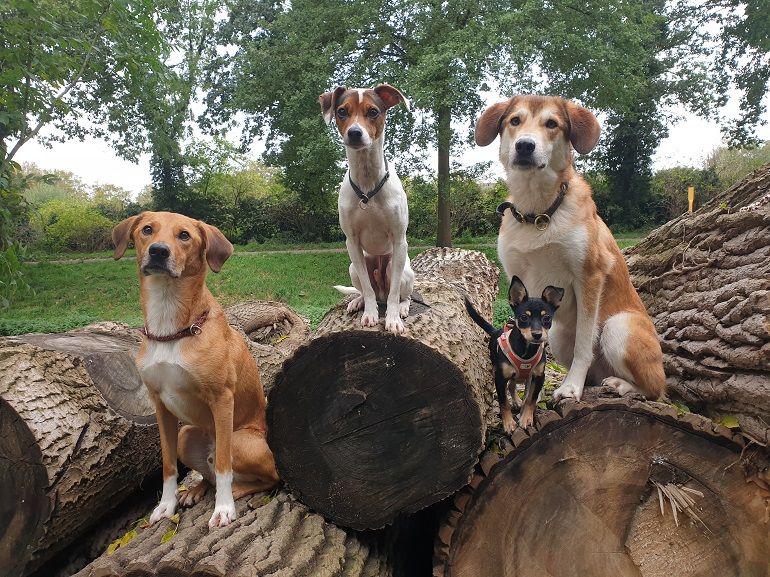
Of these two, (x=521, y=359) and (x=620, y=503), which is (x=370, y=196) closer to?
(x=521, y=359)

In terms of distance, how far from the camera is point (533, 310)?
2549 millimetres

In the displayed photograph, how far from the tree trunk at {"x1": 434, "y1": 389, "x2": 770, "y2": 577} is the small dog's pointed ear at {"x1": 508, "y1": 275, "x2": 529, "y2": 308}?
23.0 inches

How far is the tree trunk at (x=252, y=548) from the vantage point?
7.03ft

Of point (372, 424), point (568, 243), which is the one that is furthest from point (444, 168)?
point (372, 424)

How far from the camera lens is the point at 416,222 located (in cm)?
1828

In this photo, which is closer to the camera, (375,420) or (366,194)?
(375,420)

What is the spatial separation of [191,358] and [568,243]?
203 cm

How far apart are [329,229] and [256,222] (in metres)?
3.10

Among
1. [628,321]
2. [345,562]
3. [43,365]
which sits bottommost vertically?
[345,562]

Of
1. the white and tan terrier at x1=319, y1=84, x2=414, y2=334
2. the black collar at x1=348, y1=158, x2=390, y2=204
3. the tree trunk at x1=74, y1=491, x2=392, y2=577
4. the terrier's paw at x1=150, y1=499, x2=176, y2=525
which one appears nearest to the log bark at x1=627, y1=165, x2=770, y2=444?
the white and tan terrier at x1=319, y1=84, x2=414, y2=334

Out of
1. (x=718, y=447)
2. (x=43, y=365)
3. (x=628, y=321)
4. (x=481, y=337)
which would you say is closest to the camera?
(x=718, y=447)

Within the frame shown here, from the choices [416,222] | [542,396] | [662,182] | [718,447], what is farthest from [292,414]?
[662,182]

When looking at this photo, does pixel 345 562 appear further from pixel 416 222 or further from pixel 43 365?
pixel 416 222

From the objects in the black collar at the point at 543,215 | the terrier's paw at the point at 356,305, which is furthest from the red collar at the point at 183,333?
the black collar at the point at 543,215
